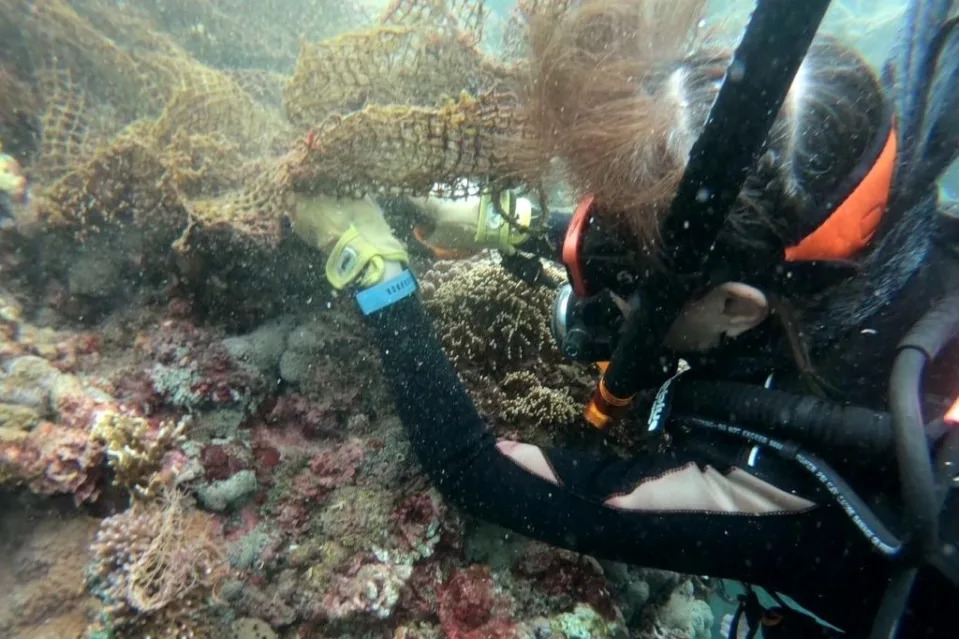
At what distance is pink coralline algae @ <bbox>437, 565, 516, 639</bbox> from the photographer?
2580 millimetres

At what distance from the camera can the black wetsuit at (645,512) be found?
173 cm

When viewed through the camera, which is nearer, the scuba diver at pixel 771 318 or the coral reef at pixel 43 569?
the scuba diver at pixel 771 318

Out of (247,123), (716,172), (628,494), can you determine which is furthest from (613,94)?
(247,123)

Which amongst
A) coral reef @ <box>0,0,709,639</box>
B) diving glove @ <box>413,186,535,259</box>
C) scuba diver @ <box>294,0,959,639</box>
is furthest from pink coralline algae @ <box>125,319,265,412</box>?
scuba diver @ <box>294,0,959,639</box>

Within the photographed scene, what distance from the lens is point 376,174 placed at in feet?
9.63

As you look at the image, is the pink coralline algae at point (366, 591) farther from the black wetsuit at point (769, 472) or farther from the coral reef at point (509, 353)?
the coral reef at point (509, 353)

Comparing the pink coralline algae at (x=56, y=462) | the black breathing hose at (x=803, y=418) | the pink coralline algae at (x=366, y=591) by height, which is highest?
the pink coralline algae at (x=56, y=462)

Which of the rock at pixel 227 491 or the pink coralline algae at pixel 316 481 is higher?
the rock at pixel 227 491

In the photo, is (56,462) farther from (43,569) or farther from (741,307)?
(741,307)

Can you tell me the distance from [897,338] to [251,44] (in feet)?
26.0

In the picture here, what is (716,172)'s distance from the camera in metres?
1.25

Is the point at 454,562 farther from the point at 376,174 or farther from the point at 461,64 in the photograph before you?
the point at 461,64

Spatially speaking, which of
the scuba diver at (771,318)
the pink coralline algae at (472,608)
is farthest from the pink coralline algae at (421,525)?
the scuba diver at (771,318)

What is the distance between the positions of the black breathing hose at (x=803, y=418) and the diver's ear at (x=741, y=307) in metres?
0.22
